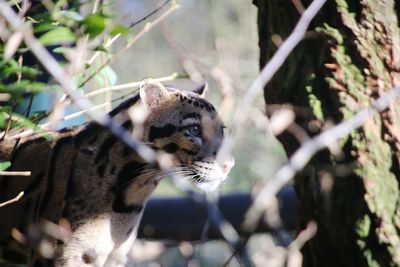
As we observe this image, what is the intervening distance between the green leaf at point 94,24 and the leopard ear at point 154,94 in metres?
1.65

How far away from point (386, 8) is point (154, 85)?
1.37 m

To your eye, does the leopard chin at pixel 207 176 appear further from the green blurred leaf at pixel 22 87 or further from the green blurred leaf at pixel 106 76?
the green blurred leaf at pixel 22 87

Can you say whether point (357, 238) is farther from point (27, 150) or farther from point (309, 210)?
point (27, 150)

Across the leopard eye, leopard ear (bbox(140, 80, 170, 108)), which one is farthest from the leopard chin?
leopard ear (bbox(140, 80, 170, 108))

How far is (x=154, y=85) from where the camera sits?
4199 millimetres

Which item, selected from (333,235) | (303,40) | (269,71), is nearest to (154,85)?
(303,40)

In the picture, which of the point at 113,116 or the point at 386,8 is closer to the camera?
the point at 386,8

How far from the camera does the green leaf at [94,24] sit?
2457mm

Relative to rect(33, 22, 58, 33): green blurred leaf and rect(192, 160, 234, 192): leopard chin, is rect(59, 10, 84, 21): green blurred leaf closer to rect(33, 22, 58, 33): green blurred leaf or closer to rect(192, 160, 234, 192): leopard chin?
rect(33, 22, 58, 33): green blurred leaf

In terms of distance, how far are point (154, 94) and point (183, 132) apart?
0.74ft

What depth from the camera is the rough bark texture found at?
302cm

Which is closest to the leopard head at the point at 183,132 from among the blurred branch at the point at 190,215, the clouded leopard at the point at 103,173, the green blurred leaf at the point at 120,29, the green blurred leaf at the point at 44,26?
the clouded leopard at the point at 103,173

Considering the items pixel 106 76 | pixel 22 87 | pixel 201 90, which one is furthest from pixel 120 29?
pixel 201 90

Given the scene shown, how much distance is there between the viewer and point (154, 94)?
424cm
